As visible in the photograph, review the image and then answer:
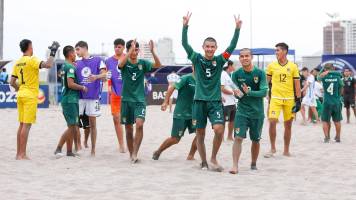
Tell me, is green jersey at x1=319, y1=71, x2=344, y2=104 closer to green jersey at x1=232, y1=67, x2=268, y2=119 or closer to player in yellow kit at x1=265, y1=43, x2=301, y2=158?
player in yellow kit at x1=265, y1=43, x2=301, y2=158

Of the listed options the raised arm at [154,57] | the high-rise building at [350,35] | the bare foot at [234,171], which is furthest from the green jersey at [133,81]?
the high-rise building at [350,35]

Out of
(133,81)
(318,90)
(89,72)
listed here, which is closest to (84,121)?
(89,72)

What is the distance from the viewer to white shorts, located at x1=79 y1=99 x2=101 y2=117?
9719 millimetres

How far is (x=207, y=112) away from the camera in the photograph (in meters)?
8.17

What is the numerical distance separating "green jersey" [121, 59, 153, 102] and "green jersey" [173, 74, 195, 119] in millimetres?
513

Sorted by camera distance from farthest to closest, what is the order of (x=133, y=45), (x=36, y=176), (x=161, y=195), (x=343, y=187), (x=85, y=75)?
(x=85, y=75), (x=133, y=45), (x=36, y=176), (x=343, y=187), (x=161, y=195)

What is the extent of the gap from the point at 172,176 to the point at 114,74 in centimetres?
287

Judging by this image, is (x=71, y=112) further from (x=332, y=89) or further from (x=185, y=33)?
(x=332, y=89)

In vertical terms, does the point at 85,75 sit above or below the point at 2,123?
above

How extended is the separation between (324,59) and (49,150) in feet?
74.2

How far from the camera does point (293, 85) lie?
10.1 m

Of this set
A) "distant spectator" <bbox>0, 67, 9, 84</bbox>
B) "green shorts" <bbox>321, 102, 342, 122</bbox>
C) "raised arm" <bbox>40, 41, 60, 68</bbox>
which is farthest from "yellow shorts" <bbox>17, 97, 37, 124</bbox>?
"distant spectator" <bbox>0, 67, 9, 84</bbox>

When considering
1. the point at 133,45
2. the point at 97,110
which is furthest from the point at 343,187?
the point at 97,110

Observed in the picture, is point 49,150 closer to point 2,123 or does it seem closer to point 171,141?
point 171,141
